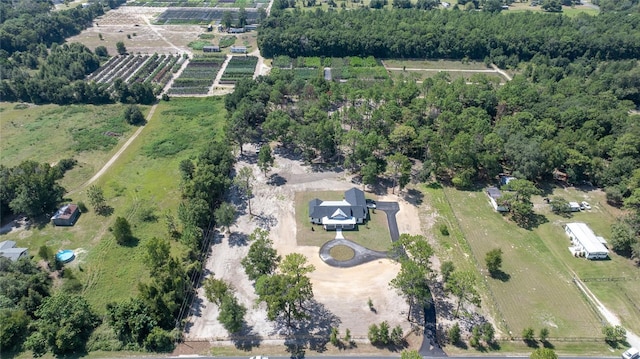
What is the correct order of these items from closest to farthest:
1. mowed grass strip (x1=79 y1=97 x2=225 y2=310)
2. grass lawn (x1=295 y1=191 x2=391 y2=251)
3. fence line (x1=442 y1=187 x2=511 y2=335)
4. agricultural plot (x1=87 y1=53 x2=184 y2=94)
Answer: fence line (x1=442 y1=187 x2=511 y2=335)
mowed grass strip (x1=79 y1=97 x2=225 y2=310)
grass lawn (x1=295 y1=191 x2=391 y2=251)
agricultural plot (x1=87 y1=53 x2=184 y2=94)

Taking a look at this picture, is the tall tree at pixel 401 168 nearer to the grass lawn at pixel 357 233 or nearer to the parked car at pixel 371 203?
the parked car at pixel 371 203

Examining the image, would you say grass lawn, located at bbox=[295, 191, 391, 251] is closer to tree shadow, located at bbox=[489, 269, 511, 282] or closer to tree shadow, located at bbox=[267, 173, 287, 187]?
tree shadow, located at bbox=[267, 173, 287, 187]

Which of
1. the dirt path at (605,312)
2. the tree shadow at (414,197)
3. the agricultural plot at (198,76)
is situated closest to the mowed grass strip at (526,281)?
the dirt path at (605,312)

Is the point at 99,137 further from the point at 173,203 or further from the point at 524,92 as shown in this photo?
the point at 524,92

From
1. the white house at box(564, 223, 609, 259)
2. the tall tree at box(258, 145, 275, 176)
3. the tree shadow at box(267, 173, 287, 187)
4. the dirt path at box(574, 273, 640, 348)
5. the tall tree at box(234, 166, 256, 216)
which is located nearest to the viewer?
the dirt path at box(574, 273, 640, 348)

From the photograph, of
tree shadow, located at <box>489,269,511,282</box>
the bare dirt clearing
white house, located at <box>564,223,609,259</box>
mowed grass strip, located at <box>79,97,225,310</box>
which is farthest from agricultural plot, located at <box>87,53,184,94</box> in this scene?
white house, located at <box>564,223,609,259</box>

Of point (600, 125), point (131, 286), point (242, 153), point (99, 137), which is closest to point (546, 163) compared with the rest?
point (600, 125)

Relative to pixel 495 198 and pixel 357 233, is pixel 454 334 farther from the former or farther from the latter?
pixel 495 198

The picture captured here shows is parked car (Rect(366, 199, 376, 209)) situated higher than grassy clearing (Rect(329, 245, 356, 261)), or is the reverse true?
parked car (Rect(366, 199, 376, 209))

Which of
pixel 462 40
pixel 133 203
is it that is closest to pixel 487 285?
pixel 133 203
